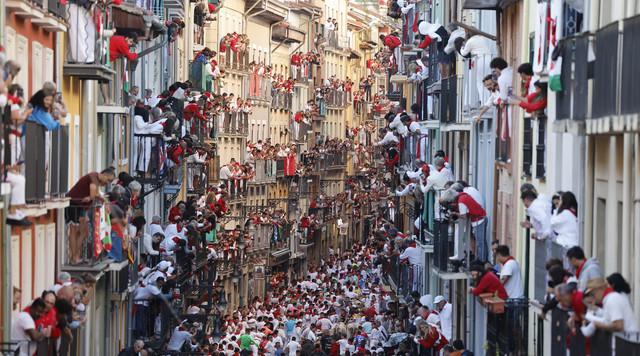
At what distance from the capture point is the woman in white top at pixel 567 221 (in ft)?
95.0

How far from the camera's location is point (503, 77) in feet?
121

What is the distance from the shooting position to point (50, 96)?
96.3 ft

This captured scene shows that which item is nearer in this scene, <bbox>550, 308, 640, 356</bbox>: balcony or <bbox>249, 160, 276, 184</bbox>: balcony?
<bbox>550, 308, 640, 356</bbox>: balcony

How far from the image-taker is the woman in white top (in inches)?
1140

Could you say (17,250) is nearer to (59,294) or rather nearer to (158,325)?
(59,294)

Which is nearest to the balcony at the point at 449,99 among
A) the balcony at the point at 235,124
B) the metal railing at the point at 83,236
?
the metal railing at the point at 83,236

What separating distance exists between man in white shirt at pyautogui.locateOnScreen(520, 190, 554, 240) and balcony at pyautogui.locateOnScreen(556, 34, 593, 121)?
7.52ft

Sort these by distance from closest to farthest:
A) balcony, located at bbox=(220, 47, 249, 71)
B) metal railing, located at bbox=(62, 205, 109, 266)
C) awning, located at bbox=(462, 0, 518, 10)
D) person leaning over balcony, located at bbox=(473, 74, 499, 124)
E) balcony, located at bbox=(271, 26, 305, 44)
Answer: metal railing, located at bbox=(62, 205, 109, 266) → person leaning over balcony, located at bbox=(473, 74, 499, 124) → awning, located at bbox=(462, 0, 518, 10) → balcony, located at bbox=(220, 47, 249, 71) → balcony, located at bbox=(271, 26, 305, 44)

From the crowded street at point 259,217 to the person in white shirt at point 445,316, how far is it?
0.05 meters

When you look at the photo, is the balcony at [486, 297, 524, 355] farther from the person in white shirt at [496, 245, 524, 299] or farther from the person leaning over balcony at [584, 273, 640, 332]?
the person leaning over balcony at [584, 273, 640, 332]

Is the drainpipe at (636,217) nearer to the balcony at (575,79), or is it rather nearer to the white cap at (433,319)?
the balcony at (575,79)

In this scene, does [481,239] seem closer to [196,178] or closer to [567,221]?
[567,221]

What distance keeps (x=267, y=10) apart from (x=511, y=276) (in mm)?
63855

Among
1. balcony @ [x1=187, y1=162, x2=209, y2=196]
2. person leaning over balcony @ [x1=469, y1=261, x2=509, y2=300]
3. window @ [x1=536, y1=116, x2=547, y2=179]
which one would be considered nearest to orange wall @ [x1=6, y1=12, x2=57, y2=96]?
window @ [x1=536, y1=116, x2=547, y2=179]
